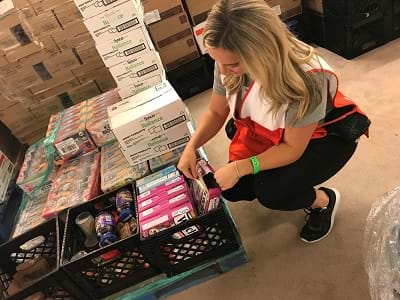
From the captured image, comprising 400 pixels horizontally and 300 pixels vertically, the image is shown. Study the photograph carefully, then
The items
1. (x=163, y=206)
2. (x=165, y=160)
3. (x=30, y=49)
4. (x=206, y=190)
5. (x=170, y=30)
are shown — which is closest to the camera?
(x=206, y=190)

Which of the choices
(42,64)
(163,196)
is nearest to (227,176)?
(163,196)

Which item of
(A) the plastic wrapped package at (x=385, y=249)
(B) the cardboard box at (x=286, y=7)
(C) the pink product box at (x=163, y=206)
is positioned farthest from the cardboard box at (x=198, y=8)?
(A) the plastic wrapped package at (x=385, y=249)

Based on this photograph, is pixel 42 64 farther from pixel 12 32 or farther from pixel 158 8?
pixel 158 8

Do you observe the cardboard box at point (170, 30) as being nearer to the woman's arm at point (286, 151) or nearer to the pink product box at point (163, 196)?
the pink product box at point (163, 196)

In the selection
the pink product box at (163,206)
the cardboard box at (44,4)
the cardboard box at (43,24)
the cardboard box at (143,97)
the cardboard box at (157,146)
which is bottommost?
the pink product box at (163,206)

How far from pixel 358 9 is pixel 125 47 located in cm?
132

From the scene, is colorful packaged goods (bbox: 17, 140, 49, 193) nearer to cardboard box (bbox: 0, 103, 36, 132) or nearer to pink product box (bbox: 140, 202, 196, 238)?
cardboard box (bbox: 0, 103, 36, 132)

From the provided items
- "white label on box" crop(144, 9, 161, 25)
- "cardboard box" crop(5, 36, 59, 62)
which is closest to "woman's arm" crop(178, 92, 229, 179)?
"white label on box" crop(144, 9, 161, 25)

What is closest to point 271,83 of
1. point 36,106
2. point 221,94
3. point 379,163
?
point 221,94

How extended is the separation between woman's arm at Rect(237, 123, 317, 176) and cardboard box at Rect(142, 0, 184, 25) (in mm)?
1387

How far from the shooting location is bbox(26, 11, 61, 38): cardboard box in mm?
2125

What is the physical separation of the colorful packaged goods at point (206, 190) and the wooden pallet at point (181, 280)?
0.23 m

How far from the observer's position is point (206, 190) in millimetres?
1281

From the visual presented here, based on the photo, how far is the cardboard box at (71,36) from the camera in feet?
7.18
